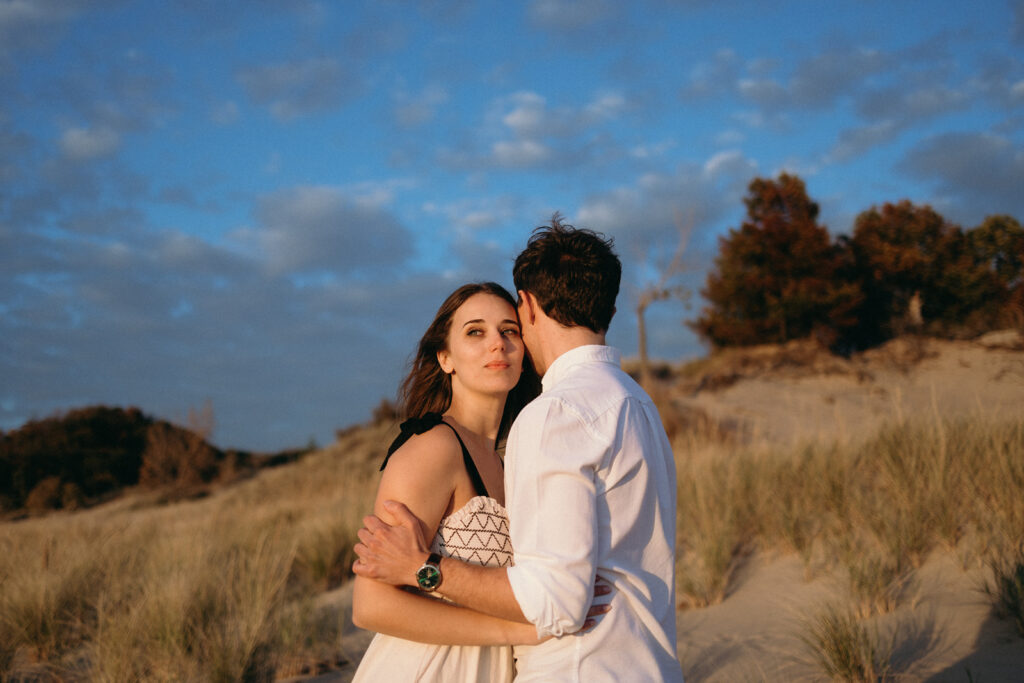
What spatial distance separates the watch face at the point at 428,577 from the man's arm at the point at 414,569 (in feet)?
0.05

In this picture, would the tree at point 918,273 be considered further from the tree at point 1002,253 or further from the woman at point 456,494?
the woman at point 456,494

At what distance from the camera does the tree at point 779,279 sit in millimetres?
21344

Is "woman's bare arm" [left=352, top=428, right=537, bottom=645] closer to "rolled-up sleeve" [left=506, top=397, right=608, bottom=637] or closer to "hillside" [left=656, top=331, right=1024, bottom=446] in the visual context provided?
"rolled-up sleeve" [left=506, top=397, right=608, bottom=637]

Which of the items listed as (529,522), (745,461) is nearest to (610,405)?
(529,522)

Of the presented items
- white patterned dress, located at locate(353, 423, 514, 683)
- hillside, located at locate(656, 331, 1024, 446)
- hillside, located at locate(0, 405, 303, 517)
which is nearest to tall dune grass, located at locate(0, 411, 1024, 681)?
white patterned dress, located at locate(353, 423, 514, 683)

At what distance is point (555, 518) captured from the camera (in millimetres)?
1855

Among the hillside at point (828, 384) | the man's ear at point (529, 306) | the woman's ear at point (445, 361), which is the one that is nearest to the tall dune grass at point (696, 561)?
the woman's ear at point (445, 361)

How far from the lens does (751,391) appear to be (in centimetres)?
1875

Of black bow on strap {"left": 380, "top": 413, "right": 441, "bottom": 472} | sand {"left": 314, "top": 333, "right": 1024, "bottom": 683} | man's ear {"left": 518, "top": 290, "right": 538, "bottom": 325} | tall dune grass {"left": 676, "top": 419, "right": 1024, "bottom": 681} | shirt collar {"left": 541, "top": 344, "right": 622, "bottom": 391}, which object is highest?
man's ear {"left": 518, "top": 290, "right": 538, "bottom": 325}

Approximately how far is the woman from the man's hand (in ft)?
0.24

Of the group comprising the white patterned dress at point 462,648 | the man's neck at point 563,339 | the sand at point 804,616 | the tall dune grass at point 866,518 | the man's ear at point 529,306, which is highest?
the man's ear at point 529,306

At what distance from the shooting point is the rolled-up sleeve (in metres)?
1.83

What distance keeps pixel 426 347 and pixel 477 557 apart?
3.50 ft

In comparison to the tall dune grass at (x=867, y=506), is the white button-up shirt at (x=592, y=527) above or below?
above
